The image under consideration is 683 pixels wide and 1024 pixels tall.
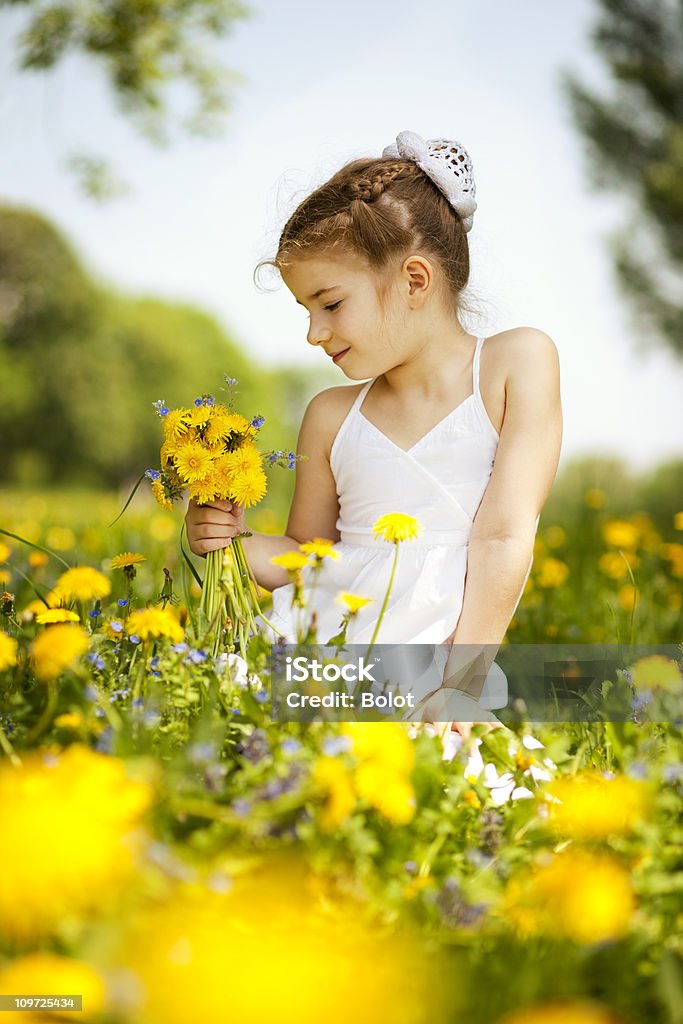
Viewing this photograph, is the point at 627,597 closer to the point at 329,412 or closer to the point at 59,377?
the point at 329,412

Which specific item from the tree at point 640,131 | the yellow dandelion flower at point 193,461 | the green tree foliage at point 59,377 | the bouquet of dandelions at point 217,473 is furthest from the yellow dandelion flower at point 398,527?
the green tree foliage at point 59,377

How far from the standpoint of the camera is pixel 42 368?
23.3 metres

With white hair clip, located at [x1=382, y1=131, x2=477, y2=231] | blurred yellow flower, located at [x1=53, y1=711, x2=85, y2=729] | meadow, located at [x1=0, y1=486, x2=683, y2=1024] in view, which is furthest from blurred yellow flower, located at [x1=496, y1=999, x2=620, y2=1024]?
white hair clip, located at [x1=382, y1=131, x2=477, y2=231]

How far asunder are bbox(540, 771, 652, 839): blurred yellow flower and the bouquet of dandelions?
0.70m

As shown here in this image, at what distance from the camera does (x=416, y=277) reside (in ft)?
6.92

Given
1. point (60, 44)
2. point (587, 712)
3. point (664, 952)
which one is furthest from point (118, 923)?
point (60, 44)

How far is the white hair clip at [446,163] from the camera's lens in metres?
2.18

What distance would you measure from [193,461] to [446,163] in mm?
939

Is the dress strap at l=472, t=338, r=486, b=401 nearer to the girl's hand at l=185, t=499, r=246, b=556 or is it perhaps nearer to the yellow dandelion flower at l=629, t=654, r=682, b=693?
the girl's hand at l=185, t=499, r=246, b=556

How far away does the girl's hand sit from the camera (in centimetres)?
188

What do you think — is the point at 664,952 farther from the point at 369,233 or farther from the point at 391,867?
the point at 369,233

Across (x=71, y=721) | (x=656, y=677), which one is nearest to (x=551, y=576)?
(x=656, y=677)

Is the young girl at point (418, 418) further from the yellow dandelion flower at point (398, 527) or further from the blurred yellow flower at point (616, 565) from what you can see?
the blurred yellow flower at point (616, 565)

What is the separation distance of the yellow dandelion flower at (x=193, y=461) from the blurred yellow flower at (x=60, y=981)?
3.37 feet
